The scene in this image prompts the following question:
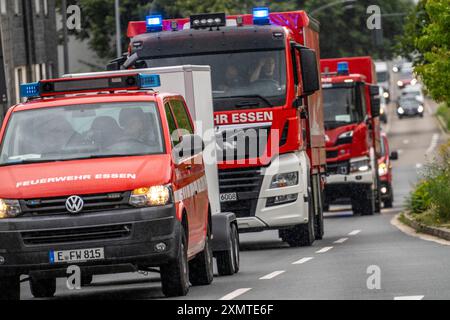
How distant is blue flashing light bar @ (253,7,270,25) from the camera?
73.8ft

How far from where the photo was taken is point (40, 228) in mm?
13742

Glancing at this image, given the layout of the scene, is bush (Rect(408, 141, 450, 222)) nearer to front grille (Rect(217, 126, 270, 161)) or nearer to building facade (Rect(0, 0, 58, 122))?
front grille (Rect(217, 126, 270, 161))

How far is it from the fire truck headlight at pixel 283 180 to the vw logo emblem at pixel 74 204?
9047mm

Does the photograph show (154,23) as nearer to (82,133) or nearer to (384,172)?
(82,133)

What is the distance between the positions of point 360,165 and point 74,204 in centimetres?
2251

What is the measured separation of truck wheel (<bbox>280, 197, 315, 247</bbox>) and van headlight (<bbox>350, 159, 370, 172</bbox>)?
431 inches

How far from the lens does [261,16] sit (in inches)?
886

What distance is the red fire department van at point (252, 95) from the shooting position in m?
22.0

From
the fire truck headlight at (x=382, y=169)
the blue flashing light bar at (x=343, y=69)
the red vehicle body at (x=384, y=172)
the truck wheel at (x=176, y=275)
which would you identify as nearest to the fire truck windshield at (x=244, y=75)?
the truck wheel at (x=176, y=275)

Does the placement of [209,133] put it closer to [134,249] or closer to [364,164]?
[134,249]

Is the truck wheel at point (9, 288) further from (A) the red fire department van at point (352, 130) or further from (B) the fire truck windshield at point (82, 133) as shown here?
(A) the red fire department van at point (352, 130)

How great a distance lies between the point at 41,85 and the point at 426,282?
4277 millimetres

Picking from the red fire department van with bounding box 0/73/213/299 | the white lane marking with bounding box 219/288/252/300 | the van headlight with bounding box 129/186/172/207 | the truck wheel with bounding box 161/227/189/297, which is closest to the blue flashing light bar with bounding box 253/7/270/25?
the red fire department van with bounding box 0/73/213/299
